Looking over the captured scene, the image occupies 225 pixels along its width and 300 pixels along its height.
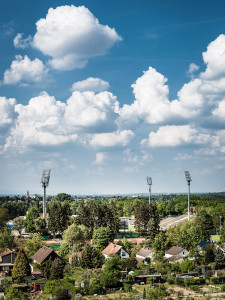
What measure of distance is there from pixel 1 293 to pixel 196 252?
35.9 metres

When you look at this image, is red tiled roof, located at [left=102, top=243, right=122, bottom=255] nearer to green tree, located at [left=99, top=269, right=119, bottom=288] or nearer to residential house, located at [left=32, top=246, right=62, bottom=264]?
residential house, located at [left=32, top=246, right=62, bottom=264]

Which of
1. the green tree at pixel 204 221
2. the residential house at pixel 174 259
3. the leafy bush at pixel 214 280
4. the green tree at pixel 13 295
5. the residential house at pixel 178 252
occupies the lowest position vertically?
the leafy bush at pixel 214 280

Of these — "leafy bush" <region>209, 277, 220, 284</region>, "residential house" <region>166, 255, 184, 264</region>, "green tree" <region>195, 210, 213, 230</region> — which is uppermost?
"green tree" <region>195, 210, 213, 230</region>

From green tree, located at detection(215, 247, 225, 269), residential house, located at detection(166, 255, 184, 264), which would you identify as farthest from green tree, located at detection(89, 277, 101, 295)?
green tree, located at detection(215, 247, 225, 269)

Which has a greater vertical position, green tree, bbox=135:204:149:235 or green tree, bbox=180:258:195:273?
green tree, bbox=135:204:149:235

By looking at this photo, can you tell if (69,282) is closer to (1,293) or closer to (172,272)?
(1,293)

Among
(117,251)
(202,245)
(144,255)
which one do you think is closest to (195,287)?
(144,255)

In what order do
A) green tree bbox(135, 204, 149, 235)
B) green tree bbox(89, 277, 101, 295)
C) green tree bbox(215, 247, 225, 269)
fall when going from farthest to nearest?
green tree bbox(135, 204, 149, 235) < green tree bbox(215, 247, 225, 269) < green tree bbox(89, 277, 101, 295)

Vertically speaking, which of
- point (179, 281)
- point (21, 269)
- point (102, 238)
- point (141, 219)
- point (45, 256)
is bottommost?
point (179, 281)

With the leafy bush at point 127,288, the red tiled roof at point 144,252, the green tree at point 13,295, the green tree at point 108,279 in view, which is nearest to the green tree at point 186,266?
the red tiled roof at point 144,252

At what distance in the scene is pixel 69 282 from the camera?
47.1 meters

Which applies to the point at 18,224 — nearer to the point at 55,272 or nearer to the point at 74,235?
the point at 74,235

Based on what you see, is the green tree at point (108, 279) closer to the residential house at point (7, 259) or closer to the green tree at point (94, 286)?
the green tree at point (94, 286)

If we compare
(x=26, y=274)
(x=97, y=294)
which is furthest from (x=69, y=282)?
(x=26, y=274)
